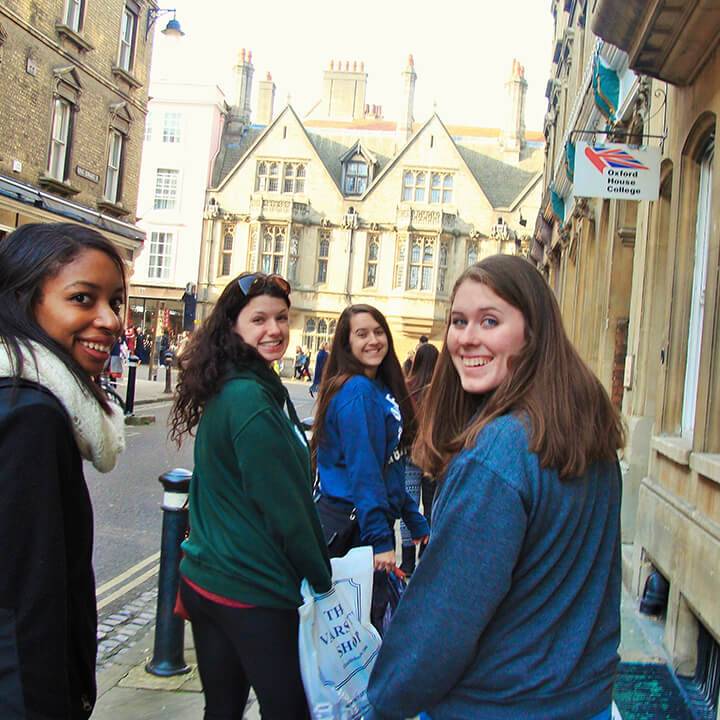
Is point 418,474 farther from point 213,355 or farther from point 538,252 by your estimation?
point 538,252

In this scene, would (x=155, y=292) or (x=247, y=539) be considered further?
(x=155, y=292)

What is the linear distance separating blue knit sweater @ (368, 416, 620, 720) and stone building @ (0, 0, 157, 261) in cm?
1812

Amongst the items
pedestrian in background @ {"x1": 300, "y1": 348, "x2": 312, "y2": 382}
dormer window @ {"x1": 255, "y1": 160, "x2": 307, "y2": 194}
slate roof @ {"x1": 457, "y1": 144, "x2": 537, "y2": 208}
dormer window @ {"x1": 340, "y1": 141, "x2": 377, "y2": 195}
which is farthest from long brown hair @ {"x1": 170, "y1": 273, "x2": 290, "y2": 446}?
dormer window @ {"x1": 340, "y1": 141, "x2": 377, "y2": 195}

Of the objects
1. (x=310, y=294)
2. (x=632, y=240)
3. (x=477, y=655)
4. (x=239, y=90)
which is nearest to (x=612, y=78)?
(x=632, y=240)

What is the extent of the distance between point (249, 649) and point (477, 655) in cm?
102

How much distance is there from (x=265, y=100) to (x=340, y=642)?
156 ft

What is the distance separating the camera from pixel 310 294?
40688 millimetres

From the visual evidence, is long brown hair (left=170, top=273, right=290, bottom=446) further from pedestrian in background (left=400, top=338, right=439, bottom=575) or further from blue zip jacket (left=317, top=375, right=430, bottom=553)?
pedestrian in background (left=400, top=338, right=439, bottom=575)

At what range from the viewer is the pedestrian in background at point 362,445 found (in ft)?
11.2

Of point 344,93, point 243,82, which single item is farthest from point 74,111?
point 344,93

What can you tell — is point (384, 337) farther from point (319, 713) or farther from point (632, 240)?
point (632, 240)

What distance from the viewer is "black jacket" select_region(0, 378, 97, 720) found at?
1.47 meters

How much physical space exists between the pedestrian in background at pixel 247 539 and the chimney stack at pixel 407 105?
138 feet

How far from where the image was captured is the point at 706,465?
4.40 meters
